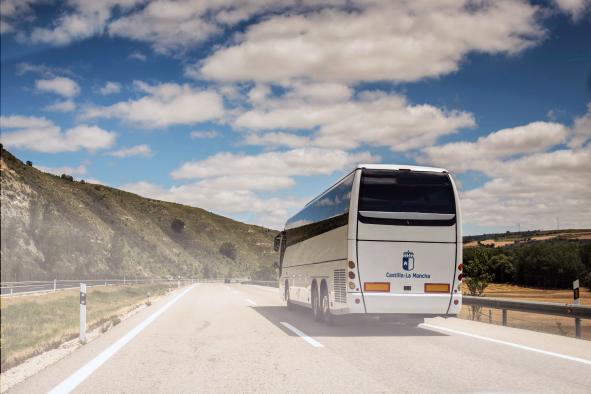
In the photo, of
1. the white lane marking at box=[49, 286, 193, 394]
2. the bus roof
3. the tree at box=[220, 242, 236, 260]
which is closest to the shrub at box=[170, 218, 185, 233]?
the tree at box=[220, 242, 236, 260]

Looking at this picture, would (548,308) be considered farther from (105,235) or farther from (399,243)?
(105,235)

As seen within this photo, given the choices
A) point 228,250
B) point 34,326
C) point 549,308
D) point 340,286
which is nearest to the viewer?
point 340,286

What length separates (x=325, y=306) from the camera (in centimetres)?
1430

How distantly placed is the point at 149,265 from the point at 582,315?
306 ft

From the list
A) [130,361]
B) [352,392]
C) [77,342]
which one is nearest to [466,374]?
[352,392]

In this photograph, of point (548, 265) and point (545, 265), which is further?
point (545, 265)

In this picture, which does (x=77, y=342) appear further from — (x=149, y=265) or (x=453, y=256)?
(x=149, y=265)

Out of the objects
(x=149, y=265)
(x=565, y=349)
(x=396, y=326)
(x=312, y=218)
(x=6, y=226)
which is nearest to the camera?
(x=565, y=349)

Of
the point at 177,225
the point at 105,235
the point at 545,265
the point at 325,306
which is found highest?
the point at 177,225

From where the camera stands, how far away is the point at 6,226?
59.0 m

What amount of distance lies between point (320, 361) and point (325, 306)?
19.0 ft

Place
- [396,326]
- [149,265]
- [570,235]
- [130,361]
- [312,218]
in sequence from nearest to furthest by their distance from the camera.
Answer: [130,361] < [396,326] < [312,218] < [149,265] < [570,235]

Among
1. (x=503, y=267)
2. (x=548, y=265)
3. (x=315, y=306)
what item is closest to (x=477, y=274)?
(x=548, y=265)

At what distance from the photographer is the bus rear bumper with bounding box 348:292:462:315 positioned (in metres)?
12.1
